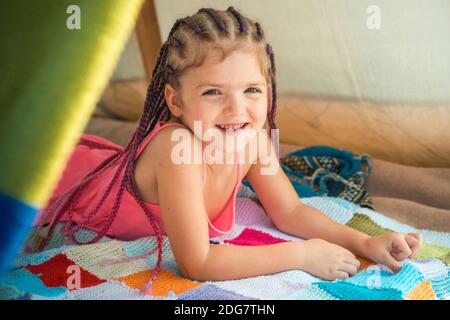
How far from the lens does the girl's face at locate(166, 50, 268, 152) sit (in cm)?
106

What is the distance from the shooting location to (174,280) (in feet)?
3.44

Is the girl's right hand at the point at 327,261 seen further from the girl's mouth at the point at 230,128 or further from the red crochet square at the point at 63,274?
the red crochet square at the point at 63,274

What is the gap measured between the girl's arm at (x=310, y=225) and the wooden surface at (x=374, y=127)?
32cm

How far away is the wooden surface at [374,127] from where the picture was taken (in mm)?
1502

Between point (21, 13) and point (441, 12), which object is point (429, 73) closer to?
point (441, 12)

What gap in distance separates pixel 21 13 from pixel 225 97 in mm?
399

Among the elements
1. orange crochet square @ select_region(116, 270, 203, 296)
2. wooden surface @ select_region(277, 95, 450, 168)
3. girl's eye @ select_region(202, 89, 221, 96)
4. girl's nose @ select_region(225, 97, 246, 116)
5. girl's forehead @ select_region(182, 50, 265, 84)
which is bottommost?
orange crochet square @ select_region(116, 270, 203, 296)

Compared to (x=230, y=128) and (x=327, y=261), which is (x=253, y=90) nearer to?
(x=230, y=128)

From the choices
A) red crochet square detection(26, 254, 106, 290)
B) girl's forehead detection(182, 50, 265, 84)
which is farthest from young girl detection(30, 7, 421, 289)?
red crochet square detection(26, 254, 106, 290)

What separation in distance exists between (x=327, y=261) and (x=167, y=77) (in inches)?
17.5

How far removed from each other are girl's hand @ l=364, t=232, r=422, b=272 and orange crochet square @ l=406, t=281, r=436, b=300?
58mm

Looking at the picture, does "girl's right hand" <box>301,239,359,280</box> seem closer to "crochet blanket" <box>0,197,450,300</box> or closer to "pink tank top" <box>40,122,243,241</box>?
"crochet blanket" <box>0,197,450,300</box>

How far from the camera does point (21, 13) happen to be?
77 centimetres
